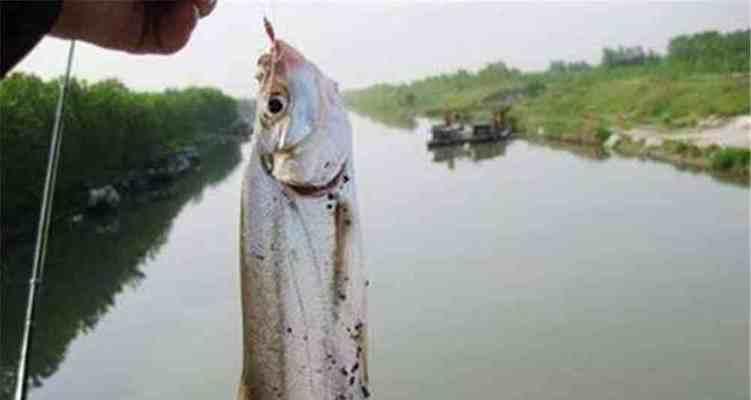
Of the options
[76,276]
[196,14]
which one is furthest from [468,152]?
[196,14]

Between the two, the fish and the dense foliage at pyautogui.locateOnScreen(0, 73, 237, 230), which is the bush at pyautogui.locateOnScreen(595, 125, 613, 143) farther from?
the fish

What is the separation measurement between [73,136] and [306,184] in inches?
1167

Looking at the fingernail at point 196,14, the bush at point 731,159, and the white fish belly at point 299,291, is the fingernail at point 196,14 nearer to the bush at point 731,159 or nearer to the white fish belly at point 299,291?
the white fish belly at point 299,291

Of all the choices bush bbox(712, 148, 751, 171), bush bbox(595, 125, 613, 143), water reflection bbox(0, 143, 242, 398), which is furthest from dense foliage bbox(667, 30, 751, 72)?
water reflection bbox(0, 143, 242, 398)

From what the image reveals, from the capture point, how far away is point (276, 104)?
77.1 inches

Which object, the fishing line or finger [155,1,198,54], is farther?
the fishing line

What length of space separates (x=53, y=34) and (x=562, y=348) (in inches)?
519

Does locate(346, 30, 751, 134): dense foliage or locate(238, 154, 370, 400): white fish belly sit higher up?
locate(346, 30, 751, 134): dense foliage

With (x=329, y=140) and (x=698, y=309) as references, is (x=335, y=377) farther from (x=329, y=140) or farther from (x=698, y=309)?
(x=698, y=309)

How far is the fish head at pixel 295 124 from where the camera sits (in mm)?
1939

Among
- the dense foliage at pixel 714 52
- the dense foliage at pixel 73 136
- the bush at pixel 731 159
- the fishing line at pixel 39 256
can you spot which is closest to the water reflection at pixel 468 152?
the bush at pixel 731 159

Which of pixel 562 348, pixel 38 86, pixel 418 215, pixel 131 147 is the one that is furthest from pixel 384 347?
pixel 131 147

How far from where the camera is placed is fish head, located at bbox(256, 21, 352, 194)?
1.94 metres

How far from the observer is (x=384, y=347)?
1471cm
